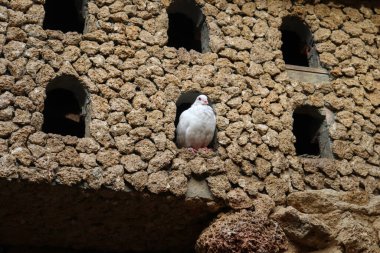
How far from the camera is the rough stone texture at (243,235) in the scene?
740 centimetres

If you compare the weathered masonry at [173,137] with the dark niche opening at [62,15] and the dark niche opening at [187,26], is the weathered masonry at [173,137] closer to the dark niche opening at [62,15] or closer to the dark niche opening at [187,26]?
the dark niche opening at [187,26]

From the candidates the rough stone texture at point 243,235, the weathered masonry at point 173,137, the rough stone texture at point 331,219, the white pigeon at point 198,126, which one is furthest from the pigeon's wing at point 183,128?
the rough stone texture at point 331,219

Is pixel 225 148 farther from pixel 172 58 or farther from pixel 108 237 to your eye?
pixel 108 237

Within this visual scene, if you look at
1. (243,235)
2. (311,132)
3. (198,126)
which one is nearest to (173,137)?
(198,126)

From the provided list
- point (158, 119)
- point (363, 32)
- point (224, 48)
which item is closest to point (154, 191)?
point (158, 119)

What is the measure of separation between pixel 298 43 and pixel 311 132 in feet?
7.17

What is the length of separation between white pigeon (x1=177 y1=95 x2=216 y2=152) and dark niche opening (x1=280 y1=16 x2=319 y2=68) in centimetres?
279

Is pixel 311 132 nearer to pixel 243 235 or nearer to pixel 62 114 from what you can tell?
pixel 243 235

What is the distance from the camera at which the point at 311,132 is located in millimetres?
9633

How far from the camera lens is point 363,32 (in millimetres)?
10312

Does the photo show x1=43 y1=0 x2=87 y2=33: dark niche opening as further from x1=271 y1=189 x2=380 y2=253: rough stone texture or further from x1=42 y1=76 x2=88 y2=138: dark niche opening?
x1=271 y1=189 x2=380 y2=253: rough stone texture

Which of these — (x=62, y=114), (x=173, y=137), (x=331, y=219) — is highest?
(x=62, y=114)

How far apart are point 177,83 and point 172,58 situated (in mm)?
516

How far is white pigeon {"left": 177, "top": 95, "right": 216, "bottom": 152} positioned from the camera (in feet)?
26.7
